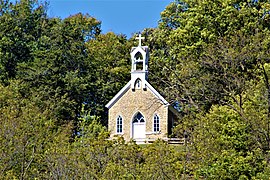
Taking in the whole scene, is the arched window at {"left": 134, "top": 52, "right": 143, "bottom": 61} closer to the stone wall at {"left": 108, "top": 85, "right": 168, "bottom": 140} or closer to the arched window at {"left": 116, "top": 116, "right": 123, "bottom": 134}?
the stone wall at {"left": 108, "top": 85, "right": 168, "bottom": 140}

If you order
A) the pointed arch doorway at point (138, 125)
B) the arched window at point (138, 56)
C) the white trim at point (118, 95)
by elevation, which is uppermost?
the arched window at point (138, 56)

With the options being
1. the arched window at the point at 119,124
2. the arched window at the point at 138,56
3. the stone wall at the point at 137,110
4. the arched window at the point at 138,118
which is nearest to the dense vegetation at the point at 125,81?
the arched window at the point at 138,56

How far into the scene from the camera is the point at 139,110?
40656 mm

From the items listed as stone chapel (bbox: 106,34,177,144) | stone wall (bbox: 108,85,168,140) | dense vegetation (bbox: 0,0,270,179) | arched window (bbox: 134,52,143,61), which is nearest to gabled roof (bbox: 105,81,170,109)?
stone chapel (bbox: 106,34,177,144)

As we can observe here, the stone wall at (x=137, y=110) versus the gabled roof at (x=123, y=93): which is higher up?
the gabled roof at (x=123, y=93)

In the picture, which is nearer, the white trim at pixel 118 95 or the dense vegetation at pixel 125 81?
the dense vegetation at pixel 125 81

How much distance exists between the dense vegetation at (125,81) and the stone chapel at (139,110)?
1.30 meters

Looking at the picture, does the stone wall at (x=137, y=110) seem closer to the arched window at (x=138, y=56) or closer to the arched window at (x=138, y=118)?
the arched window at (x=138, y=118)

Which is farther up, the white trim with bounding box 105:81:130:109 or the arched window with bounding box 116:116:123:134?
the white trim with bounding box 105:81:130:109

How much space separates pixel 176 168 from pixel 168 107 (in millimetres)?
15956

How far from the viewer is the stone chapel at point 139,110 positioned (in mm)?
40188

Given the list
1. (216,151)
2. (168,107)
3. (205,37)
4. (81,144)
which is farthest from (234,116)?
(168,107)

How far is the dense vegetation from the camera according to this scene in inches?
893

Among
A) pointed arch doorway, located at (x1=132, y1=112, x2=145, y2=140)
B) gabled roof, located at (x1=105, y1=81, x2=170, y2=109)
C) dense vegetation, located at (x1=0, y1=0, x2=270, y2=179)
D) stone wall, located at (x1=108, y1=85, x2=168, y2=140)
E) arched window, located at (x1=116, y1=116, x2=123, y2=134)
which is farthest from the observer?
arched window, located at (x1=116, y1=116, x2=123, y2=134)
